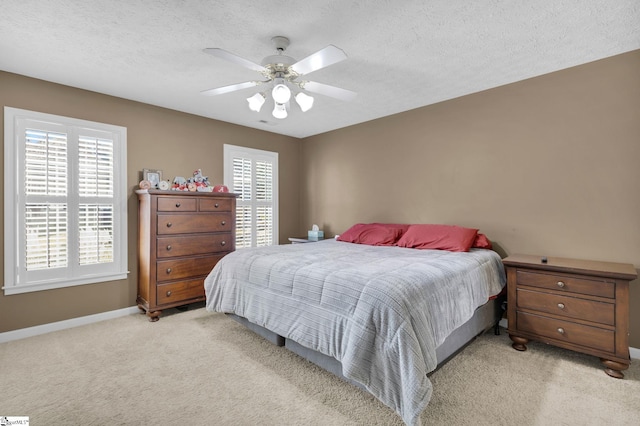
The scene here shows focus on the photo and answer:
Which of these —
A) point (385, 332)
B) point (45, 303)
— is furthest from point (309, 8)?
point (45, 303)

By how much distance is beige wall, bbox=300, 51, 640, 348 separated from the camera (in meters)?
2.59

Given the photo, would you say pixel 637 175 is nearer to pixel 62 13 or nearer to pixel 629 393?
pixel 629 393

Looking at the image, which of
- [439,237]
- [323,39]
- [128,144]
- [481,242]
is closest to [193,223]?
[128,144]

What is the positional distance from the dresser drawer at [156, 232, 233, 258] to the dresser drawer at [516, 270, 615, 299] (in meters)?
3.20

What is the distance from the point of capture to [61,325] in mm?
3158

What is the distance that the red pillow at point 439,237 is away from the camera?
3.08 metres

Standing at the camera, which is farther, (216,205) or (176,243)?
(216,205)

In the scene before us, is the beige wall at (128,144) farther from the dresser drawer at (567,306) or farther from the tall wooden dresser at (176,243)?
the dresser drawer at (567,306)

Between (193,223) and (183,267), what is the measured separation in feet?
1.71

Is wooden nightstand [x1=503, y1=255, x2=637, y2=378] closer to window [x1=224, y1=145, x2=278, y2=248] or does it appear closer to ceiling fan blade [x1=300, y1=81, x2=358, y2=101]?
ceiling fan blade [x1=300, y1=81, x2=358, y2=101]

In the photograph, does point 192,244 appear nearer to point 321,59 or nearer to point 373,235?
point 373,235

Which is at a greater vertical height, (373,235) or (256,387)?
(373,235)

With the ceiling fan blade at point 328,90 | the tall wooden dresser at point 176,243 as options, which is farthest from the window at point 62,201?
the ceiling fan blade at point 328,90

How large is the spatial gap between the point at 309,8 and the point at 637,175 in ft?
9.52
